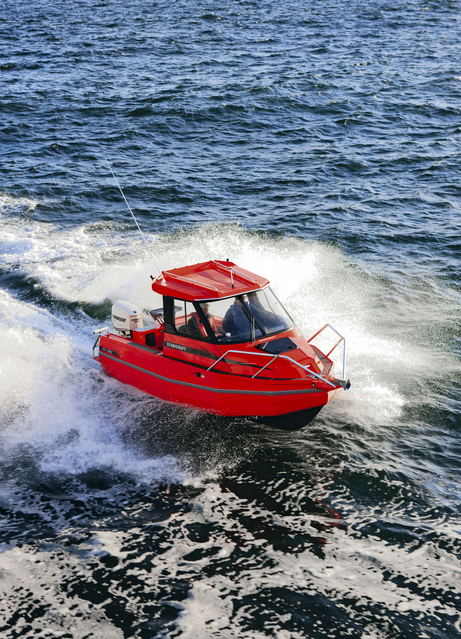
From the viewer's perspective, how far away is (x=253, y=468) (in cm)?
877

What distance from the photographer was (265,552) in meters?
7.29

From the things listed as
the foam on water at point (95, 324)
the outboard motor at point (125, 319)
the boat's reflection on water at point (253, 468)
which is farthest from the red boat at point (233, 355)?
the foam on water at point (95, 324)

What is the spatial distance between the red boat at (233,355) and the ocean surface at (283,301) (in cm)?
47

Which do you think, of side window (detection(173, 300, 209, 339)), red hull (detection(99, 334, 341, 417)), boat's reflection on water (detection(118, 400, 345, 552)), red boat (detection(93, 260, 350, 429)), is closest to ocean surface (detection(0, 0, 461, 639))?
boat's reflection on water (detection(118, 400, 345, 552))

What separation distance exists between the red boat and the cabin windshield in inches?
0.6

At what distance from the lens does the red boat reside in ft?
29.8

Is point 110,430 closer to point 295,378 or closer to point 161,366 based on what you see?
point 161,366

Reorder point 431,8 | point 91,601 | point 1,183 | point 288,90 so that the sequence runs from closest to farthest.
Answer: point 91,601 → point 1,183 → point 288,90 → point 431,8

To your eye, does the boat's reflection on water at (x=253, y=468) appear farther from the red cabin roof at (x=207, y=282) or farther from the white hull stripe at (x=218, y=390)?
the red cabin roof at (x=207, y=282)

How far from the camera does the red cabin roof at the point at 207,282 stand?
9.33 metres

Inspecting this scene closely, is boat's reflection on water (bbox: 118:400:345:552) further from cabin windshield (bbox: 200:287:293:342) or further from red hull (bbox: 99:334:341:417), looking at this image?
cabin windshield (bbox: 200:287:293:342)

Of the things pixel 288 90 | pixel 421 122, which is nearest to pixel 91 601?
pixel 421 122

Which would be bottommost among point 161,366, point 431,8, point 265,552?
point 265,552

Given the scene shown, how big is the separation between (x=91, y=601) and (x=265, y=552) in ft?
6.73
